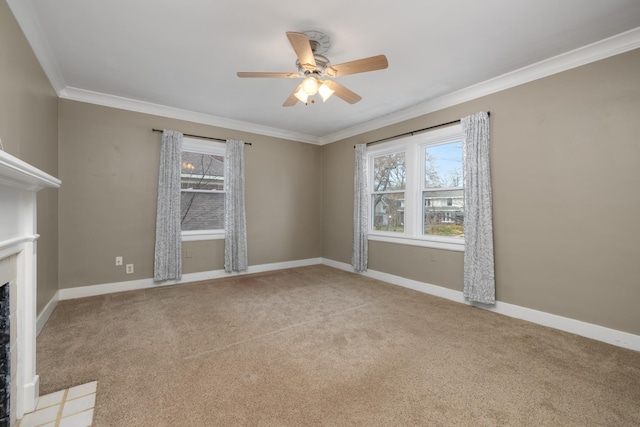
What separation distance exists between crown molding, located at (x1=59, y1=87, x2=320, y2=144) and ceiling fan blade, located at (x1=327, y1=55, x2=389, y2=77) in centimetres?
280

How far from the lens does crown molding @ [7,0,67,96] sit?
2.02 metres

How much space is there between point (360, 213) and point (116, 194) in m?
3.54

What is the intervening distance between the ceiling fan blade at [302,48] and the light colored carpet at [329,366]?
7.45 ft

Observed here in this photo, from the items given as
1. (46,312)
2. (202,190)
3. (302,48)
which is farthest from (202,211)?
(302,48)

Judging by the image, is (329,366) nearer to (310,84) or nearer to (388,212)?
(310,84)

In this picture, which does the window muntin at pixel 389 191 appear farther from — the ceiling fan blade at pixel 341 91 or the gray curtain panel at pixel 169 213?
the gray curtain panel at pixel 169 213

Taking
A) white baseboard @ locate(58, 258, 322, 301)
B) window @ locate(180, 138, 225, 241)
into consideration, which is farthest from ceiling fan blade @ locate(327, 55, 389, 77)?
white baseboard @ locate(58, 258, 322, 301)

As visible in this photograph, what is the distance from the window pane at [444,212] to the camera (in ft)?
12.0

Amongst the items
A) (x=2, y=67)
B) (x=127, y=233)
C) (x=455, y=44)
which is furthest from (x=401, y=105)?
(x=127, y=233)

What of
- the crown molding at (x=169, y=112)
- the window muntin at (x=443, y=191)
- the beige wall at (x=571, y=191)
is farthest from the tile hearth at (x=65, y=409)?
the window muntin at (x=443, y=191)

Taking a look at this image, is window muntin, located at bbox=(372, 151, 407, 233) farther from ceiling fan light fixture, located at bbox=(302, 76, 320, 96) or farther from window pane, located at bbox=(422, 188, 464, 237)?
ceiling fan light fixture, located at bbox=(302, 76, 320, 96)

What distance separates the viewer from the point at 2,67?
1.92m

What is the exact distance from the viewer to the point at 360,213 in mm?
4758

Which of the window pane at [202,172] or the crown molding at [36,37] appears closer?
the crown molding at [36,37]
